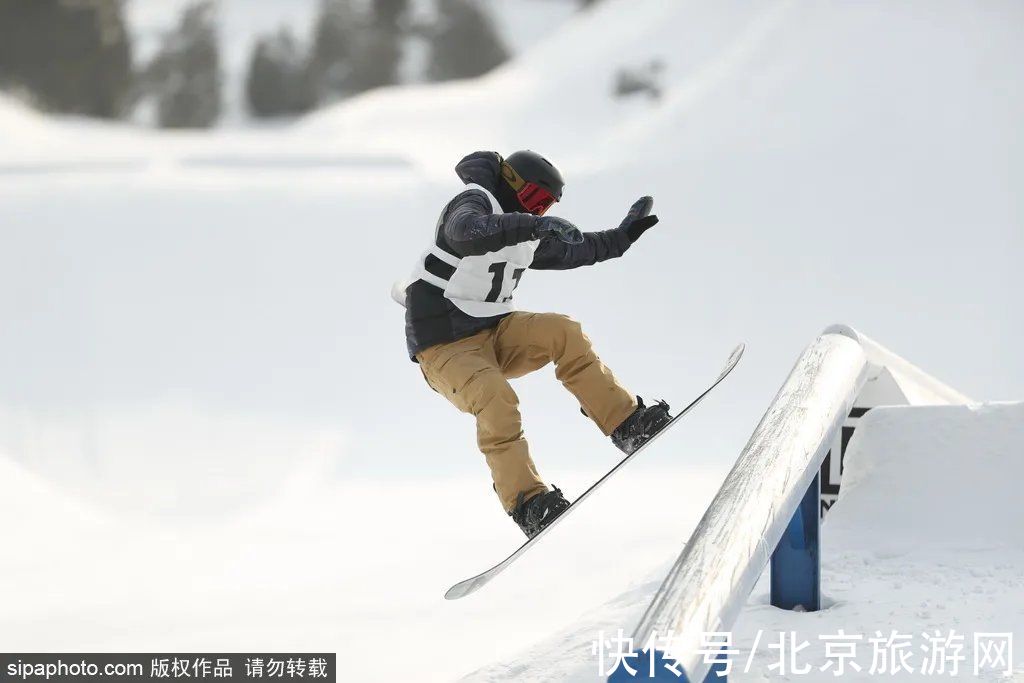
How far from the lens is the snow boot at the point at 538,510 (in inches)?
118

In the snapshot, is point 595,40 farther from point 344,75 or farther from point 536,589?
point 536,589

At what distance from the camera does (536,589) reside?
4625 millimetres

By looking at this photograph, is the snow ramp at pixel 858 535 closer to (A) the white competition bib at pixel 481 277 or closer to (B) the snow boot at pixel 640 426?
Result: (B) the snow boot at pixel 640 426

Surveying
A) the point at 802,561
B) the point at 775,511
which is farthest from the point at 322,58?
the point at 775,511

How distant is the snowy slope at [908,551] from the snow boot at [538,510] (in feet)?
1.68

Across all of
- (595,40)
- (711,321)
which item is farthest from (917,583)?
(595,40)

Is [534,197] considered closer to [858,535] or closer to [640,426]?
[640,426]

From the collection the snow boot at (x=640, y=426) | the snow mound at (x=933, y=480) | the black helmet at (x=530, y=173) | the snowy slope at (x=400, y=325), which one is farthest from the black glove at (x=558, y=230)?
the snow mound at (x=933, y=480)

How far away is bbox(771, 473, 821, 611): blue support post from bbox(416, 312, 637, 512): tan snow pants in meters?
0.68

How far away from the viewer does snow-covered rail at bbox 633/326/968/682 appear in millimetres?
1876

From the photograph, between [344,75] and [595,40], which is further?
[344,75]

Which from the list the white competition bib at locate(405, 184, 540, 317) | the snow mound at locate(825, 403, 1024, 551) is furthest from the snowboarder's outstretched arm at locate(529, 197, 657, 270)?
the snow mound at locate(825, 403, 1024, 551)

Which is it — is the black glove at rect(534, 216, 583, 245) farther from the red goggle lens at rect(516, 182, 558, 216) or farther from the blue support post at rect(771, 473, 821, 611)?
the blue support post at rect(771, 473, 821, 611)

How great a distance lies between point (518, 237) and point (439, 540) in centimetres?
291
